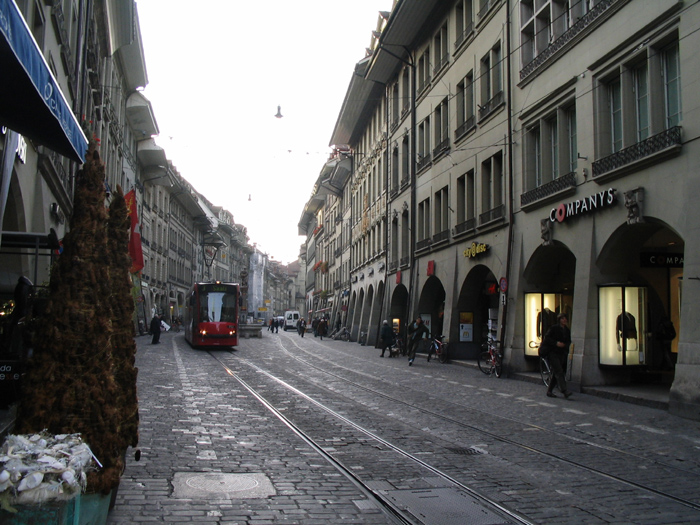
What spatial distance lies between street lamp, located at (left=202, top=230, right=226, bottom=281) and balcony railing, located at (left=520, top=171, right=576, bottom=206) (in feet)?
230

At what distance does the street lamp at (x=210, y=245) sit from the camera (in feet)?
288

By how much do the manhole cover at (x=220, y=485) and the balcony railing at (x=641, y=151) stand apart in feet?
34.2

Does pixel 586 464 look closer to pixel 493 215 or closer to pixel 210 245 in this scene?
pixel 493 215

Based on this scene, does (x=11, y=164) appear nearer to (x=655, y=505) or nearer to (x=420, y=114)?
(x=655, y=505)

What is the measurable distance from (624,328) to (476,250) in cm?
887

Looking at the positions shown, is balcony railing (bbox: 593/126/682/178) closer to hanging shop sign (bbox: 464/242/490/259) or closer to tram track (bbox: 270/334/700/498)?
tram track (bbox: 270/334/700/498)

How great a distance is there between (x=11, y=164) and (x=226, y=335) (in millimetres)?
19709

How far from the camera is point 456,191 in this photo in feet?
88.1

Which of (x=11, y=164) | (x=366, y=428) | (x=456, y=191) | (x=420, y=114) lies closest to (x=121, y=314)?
(x=366, y=428)

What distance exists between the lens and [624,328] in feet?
50.2

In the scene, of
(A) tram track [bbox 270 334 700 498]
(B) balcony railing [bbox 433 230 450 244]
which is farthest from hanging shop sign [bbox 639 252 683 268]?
(B) balcony railing [bbox 433 230 450 244]

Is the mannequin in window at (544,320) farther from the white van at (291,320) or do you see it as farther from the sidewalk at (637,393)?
the white van at (291,320)

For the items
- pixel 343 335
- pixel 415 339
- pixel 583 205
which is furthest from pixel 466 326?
pixel 343 335

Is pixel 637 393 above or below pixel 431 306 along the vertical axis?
below
